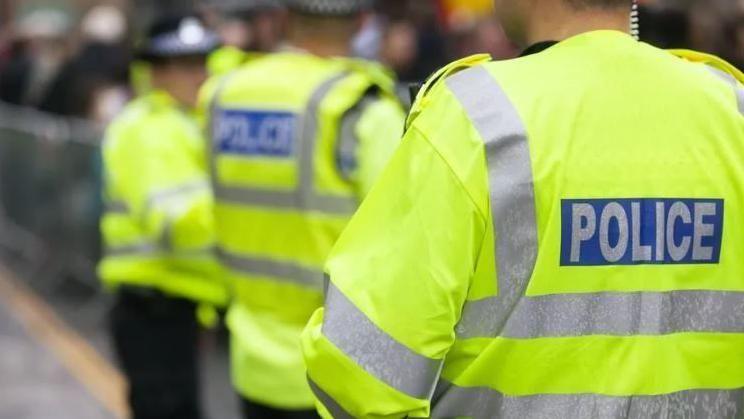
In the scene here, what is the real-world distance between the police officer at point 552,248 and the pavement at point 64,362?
4.84 m

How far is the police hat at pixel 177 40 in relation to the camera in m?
6.15

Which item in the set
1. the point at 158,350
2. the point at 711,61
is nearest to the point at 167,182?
the point at 158,350

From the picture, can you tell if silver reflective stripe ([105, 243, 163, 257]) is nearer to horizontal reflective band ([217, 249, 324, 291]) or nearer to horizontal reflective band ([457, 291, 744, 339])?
horizontal reflective band ([217, 249, 324, 291])

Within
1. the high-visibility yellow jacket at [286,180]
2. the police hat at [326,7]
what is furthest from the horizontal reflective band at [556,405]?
the police hat at [326,7]

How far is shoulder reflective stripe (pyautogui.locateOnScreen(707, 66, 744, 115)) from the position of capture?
2777 millimetres

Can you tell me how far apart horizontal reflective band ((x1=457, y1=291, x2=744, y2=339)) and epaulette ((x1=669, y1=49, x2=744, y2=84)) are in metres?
0.47

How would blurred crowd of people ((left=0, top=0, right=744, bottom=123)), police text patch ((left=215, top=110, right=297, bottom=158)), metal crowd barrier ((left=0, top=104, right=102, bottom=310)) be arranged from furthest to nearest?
blurred crowd of people ((left=0, top=0, right=744, bottom=123)) → metal crowd barrier ((left=0, top=104, right=102, bottom=310)) → police text patch ((left=215, top=110, right=297, bottom=158))

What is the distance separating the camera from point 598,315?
2635 millimetres

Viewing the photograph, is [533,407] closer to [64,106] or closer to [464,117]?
[464,117]

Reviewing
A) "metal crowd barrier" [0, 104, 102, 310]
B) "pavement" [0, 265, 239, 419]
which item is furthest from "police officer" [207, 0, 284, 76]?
"pavement" [0, 265, 239, 419]

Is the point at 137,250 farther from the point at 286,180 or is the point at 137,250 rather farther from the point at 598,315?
the point at 598,315

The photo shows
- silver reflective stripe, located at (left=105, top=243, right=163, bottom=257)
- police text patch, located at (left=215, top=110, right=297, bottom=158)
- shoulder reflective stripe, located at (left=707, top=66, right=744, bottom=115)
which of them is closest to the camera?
shoulder reflective stripe, located at (left=707, top=66, right=744, bottom=115)

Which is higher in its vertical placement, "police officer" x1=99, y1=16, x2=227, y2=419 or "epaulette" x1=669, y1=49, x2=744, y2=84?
"epaulette" x1=669, y1=49, x2=744, y2=84

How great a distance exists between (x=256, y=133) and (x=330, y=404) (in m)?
1.99
